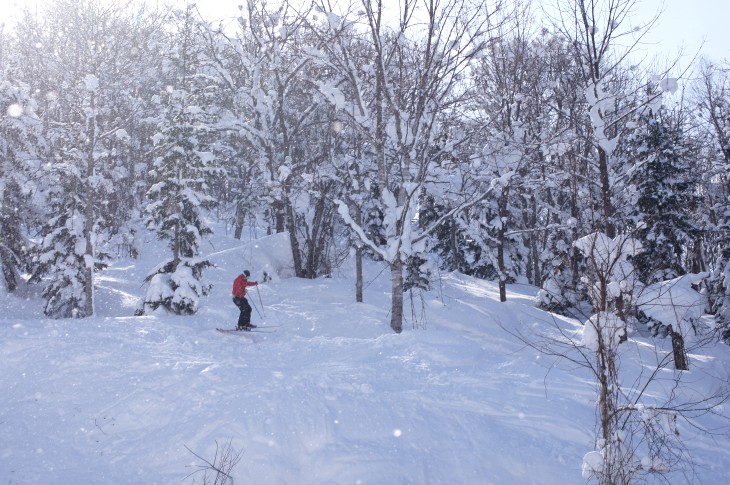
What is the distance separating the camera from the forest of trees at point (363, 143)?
13.5m

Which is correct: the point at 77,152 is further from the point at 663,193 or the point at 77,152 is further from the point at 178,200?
the point at 663,193

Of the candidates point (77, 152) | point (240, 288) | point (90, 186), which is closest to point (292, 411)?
point (240, 288)

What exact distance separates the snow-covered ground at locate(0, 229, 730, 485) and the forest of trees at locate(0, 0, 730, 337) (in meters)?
4.13

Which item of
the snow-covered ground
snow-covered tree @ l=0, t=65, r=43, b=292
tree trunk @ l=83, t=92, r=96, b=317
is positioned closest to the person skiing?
the snow-covered ground

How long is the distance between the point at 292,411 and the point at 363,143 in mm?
12652

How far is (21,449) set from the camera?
7613mm

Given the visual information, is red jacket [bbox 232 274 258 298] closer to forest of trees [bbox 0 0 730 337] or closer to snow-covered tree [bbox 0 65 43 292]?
forest of trees [bbox 0 0 730 337]

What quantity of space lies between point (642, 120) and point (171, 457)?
1940 cm

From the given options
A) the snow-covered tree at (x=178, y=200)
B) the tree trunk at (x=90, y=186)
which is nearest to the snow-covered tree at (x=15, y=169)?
the tree trunk at (x=90, y=186)

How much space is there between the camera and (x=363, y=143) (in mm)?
18734

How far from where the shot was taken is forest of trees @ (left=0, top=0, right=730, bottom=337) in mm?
13531

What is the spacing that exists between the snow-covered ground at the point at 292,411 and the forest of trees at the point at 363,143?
413 centimetres

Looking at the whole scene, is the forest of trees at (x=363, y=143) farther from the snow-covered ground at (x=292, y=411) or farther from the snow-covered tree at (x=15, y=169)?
the snow-covered ground at (x=292, y=411)

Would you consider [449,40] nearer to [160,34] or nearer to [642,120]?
[642,120]
